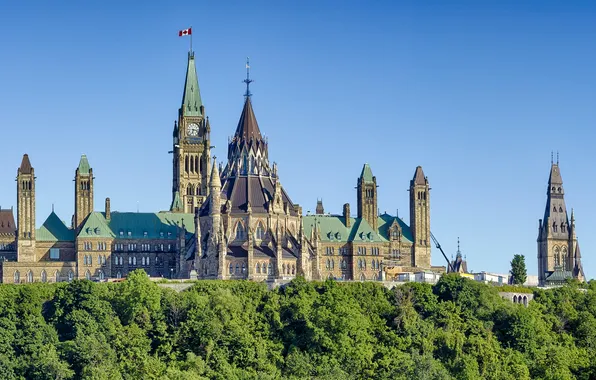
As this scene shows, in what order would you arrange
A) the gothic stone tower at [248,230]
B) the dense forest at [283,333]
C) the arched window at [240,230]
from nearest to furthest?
the dense forest at [283,333]
the gothic stone tower at [248,230]
the arched window at [240,230]

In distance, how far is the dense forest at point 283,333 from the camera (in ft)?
524

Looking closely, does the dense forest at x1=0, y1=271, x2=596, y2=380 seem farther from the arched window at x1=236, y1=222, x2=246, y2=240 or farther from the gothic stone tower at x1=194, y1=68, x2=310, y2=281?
the arched window at x1=236, y1=222, x2=246, y2=240

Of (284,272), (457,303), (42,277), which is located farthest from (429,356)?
(42,277)

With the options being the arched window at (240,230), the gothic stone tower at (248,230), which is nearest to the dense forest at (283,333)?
the gothic stone tower at (248,230)

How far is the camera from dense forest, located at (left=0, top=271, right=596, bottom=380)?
160 metres

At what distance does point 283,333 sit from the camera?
169 meters

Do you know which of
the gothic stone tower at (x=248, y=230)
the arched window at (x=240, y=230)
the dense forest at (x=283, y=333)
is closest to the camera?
the dense forest at (x=283, y=333)

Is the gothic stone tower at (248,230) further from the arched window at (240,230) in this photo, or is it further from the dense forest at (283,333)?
the dense forest at (283,333)

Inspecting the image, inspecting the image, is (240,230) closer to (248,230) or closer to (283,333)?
(248,230)

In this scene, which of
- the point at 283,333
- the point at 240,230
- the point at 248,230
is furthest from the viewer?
the point at 240,230

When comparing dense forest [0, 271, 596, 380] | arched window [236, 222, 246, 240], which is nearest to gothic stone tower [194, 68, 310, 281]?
arched window [236, 222, 246, 240]

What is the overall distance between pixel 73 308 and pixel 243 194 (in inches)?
1308

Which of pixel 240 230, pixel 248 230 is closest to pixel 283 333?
pixel 248 230

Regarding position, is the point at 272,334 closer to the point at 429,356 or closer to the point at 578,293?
the point at 429,356
